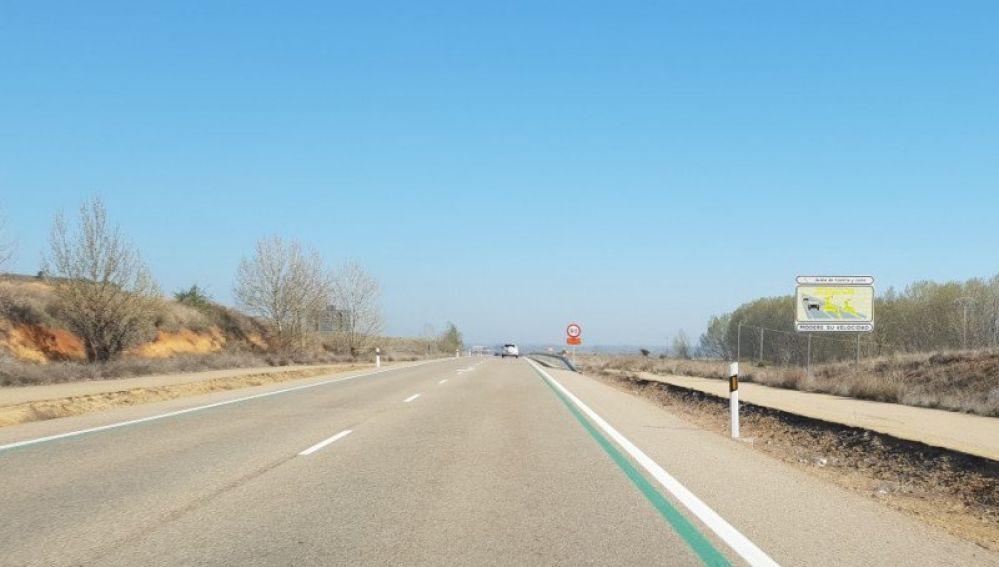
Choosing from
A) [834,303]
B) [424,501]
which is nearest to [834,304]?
[834,303]

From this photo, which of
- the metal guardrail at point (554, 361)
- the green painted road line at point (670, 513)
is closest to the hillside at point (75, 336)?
the metal guardrail at point (554, 361)

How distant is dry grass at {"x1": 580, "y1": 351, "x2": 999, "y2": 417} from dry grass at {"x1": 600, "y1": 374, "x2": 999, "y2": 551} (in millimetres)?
5601

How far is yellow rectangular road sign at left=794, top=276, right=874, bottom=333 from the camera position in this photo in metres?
30.6

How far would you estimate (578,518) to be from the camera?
6.81 m

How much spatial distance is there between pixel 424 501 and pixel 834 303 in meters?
27.3

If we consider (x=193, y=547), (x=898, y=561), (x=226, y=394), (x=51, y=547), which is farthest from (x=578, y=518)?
(x=226, y=394)

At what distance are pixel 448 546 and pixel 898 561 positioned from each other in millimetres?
3205

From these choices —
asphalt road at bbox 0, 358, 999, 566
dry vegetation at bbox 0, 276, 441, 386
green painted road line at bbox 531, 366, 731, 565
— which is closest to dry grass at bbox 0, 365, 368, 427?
asphalt road at bbox 0, 358, 999, 566

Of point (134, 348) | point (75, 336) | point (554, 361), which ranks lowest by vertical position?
point (554, 361)

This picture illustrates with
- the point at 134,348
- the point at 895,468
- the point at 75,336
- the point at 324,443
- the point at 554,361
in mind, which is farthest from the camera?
the point at 554,361

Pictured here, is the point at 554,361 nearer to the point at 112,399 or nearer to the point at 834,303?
the point at 834,303

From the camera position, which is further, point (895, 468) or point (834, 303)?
point (834, 303)

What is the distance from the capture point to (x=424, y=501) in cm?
748

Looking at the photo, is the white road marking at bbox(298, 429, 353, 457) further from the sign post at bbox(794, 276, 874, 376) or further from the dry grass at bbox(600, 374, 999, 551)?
the sign post at bbox(794, 276, 874, 376)
